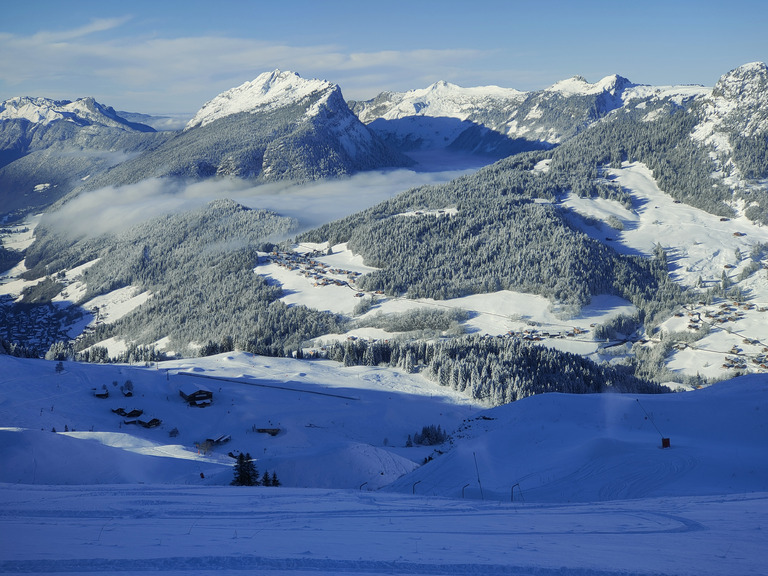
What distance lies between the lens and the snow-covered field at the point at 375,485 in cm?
1598

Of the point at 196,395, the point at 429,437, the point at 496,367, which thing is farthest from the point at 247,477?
the point at 496,367

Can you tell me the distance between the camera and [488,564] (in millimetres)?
15531

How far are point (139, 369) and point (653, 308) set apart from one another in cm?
11360

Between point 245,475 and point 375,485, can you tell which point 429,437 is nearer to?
point 375,485

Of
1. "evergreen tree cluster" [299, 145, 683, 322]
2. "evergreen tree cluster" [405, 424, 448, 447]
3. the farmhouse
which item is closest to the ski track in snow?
"evergreen tree cluster" [405, 424, 448, 447]

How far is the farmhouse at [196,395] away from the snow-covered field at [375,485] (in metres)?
1.22

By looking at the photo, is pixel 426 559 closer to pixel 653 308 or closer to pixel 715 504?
pixel 715 504

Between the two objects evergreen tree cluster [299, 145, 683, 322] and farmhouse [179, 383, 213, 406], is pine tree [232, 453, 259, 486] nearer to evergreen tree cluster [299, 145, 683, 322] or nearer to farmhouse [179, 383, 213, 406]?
farmhouse [179, 383, 213, 406]

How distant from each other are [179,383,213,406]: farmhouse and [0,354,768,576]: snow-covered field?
1.22 metres

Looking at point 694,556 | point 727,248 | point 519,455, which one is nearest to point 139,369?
point 519,455

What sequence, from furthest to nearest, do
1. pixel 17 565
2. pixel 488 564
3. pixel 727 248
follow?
pixel 727 248 → pixel 488 564 → pixel 17 565

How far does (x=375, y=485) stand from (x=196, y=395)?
34736 millimetres

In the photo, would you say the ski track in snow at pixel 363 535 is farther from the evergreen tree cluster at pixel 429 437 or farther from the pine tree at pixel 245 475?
the evergreen tree cluster at pixel 429 437

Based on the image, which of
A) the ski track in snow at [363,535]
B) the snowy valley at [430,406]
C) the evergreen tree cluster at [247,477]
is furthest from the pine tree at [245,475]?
the ski track in snow at [363,535]
